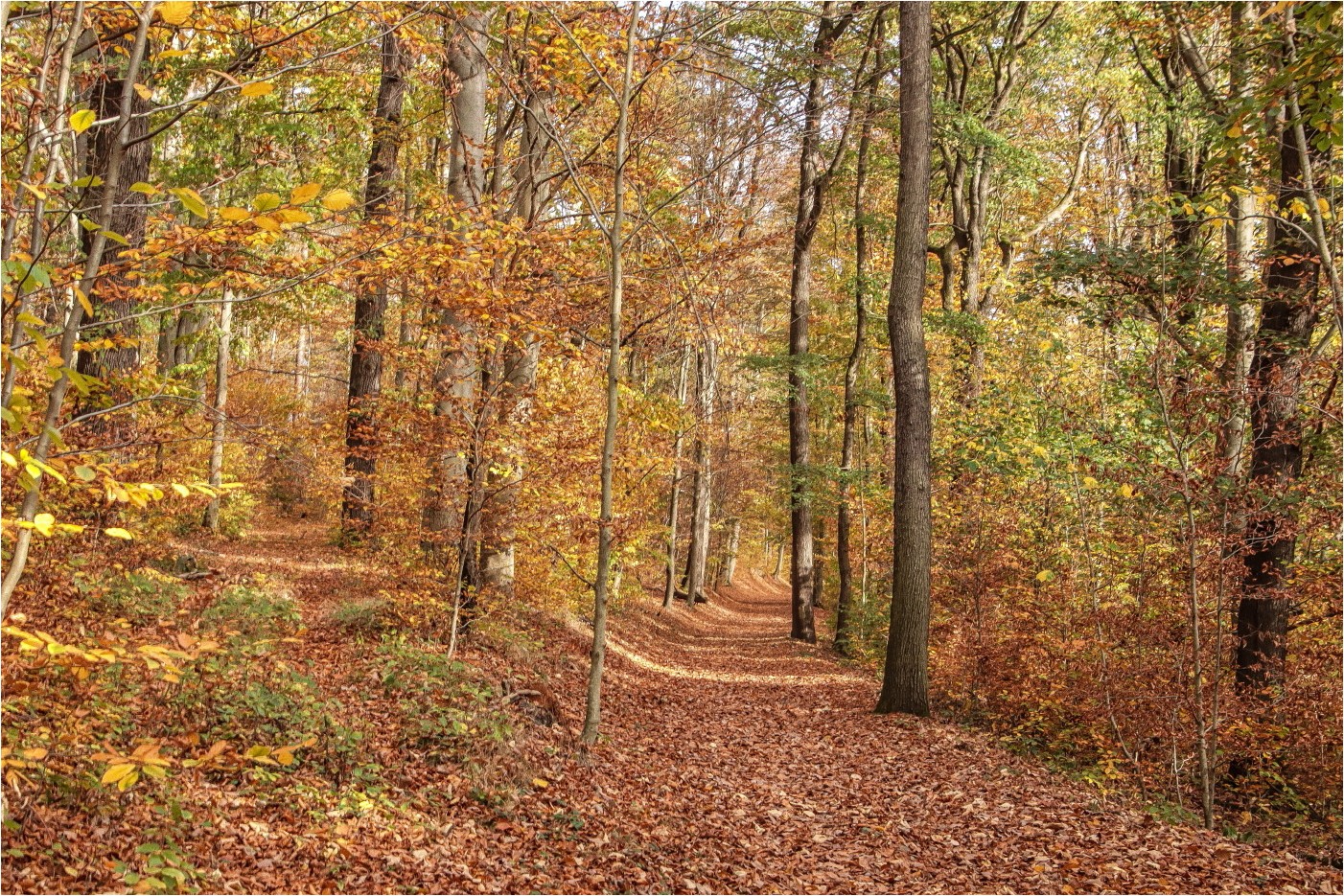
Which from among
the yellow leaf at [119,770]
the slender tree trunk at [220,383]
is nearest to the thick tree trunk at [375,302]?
the slender tree trunk at [220,383]

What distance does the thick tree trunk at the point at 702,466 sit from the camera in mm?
21344

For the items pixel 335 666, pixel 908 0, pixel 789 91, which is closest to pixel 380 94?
pixel 789 91

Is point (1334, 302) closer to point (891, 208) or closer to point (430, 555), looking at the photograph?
point (430, 555)

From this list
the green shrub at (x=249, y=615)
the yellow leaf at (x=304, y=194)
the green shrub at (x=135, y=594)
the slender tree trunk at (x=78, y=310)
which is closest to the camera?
the yellow leaf at (x=304, y=194)

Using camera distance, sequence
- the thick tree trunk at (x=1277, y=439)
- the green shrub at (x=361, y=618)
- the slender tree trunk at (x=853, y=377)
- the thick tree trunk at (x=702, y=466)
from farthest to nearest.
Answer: the thick tree trunk at (x=702, y=466) → the slender tree trunk at (x=853, y=377) → the green shrub at (x=361, y=618) → the thick tree trunk at (x=1277, y=439)

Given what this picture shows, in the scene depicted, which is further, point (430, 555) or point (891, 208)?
point (891, 208)

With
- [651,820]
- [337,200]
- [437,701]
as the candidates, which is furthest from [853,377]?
[337,200]

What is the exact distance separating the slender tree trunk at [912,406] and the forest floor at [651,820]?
31.1 inches

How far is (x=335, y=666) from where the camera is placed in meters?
7.11

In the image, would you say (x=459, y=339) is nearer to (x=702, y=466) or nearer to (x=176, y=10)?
(x=176, y=10)

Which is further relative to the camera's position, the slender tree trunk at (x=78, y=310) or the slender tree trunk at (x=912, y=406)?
the slender tree trunk at (x=912, y=406)

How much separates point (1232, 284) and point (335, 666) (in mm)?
9426

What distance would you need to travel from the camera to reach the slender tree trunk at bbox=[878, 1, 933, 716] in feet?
32.0

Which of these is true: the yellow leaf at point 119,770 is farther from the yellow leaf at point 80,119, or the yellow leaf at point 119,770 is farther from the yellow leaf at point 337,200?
the yellow leaf at point 80,119
